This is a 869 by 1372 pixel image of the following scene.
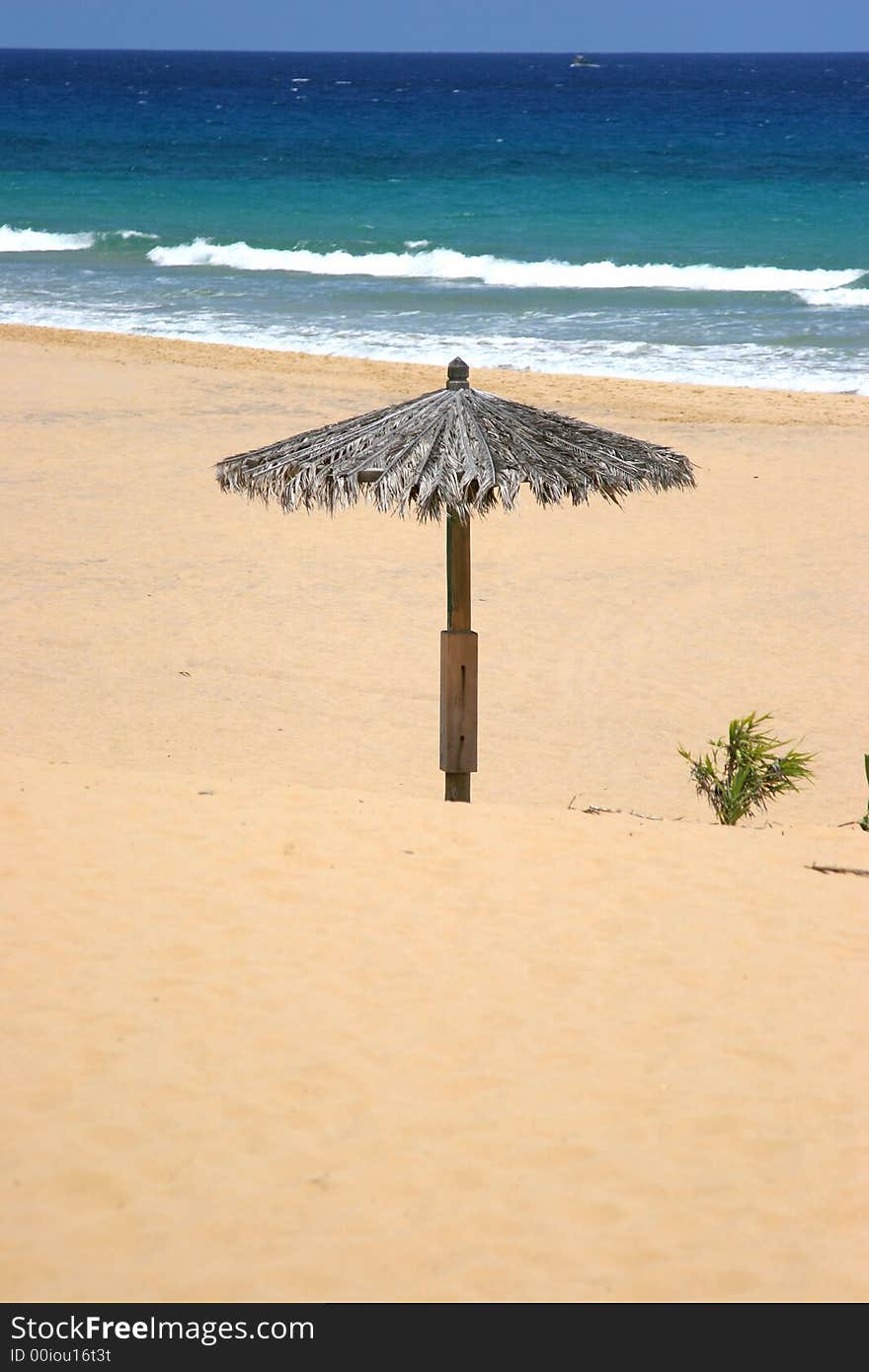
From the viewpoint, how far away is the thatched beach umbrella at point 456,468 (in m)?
6.38

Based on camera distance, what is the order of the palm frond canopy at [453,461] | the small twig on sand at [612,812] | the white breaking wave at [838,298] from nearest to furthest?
1. the palm frond canopy at [453,461]
2. the small twig on sand at [612,812]
3. the white breaking wave at [838,298]

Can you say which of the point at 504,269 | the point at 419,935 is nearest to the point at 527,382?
the point at 504,269

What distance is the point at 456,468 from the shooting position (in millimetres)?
6332

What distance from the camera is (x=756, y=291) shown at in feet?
92.6

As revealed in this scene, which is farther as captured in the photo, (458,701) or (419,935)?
(458,701)

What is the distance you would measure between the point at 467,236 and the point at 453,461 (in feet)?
103

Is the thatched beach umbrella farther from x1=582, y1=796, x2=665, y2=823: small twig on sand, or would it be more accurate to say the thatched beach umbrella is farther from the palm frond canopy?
x1=582, y1=796, x2=665, y2=823: small twig on sand

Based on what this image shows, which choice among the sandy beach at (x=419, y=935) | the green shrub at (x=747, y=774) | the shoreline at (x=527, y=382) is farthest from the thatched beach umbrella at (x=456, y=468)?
the shoreline at (x=527, y=382)

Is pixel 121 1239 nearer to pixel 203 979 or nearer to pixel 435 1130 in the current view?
pixel 435 1130

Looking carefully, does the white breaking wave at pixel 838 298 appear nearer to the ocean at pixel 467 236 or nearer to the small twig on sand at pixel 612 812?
the ocean at pixel 467 236

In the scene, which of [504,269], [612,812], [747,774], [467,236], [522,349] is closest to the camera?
[612,812]

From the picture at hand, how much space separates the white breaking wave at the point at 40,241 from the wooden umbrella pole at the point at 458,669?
3114 cm

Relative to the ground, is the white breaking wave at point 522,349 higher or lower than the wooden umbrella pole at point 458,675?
higher

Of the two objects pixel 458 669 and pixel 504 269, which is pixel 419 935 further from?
pixel 504 269
